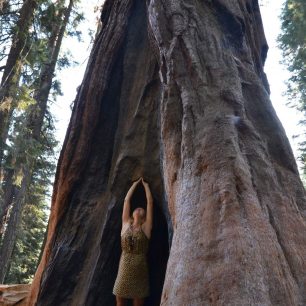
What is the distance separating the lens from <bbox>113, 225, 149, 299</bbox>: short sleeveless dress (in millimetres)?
4898

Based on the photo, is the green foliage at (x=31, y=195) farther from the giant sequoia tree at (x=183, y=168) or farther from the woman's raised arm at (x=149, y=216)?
the woman's raised arm at (x=149, y=216)

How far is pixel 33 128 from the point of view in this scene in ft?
41.8

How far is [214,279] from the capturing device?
218 centimetres

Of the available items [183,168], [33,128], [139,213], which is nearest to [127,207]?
[139,213]

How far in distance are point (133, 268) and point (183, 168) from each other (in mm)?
2165

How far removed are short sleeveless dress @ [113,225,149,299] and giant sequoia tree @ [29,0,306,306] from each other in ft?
1.29

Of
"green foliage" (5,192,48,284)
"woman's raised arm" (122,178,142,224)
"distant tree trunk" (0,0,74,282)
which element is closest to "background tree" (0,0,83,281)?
"distant tree trunk" (0,0,74,282)

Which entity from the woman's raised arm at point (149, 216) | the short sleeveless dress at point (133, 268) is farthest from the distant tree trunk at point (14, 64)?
the short sleeveless dress at point (133, 268)

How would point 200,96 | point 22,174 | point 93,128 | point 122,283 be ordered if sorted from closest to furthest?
point 200,96 → point 122,283 → point 93,128 → point 22,174

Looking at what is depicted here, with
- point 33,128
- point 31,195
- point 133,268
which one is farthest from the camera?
point 31,195

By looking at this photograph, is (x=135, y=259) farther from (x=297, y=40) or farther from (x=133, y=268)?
(x=297, y=40)

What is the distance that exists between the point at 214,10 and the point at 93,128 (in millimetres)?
2972

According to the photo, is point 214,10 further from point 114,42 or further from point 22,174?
point 22,174

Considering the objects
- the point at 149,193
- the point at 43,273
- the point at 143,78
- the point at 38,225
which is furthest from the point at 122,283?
the point at 38,225
